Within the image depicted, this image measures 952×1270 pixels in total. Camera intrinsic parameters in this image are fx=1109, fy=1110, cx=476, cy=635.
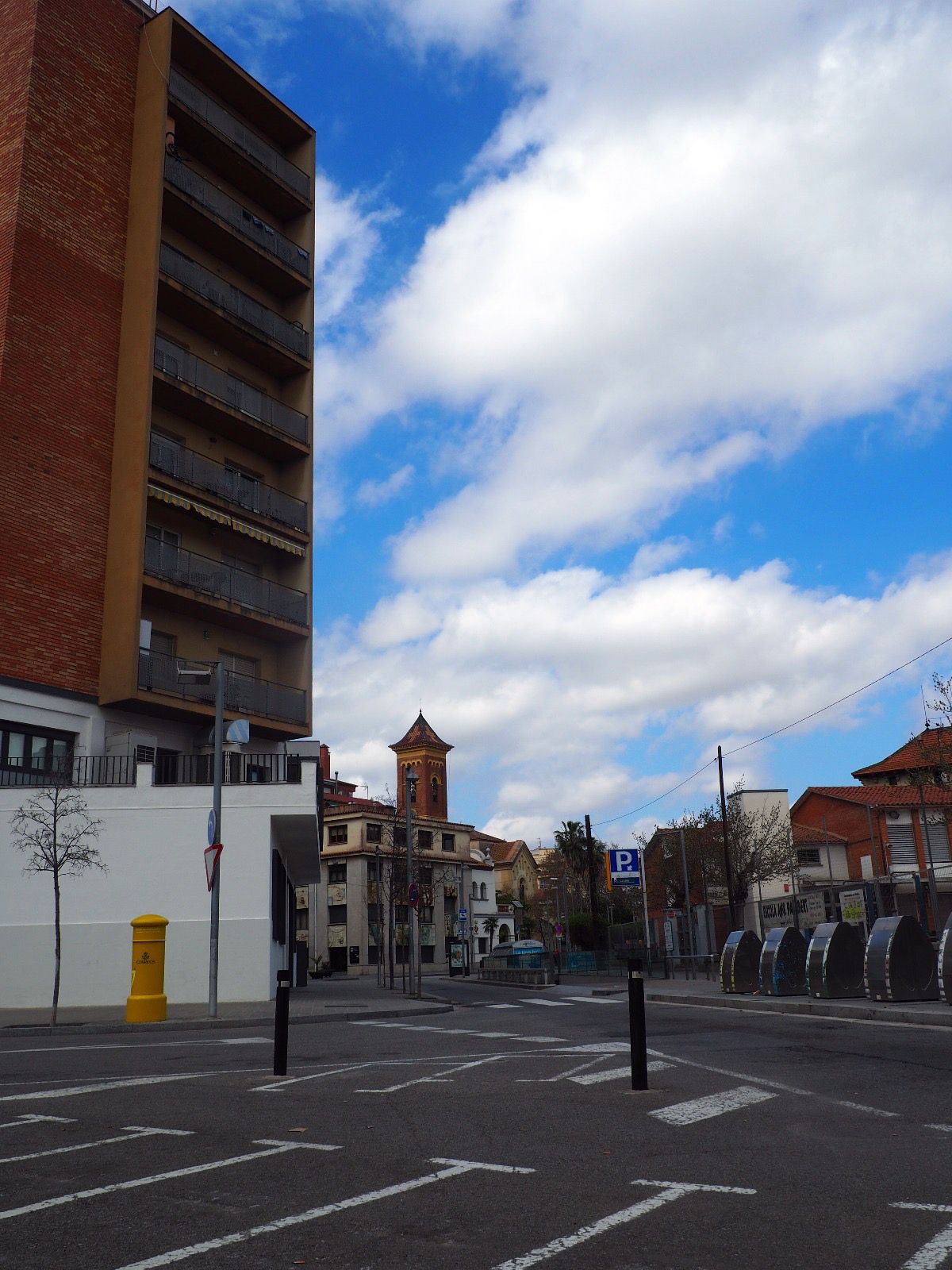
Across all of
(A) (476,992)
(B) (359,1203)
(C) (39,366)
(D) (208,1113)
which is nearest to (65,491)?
(C) (39,366)

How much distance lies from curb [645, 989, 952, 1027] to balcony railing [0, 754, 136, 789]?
13.3m

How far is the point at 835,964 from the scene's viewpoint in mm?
18297

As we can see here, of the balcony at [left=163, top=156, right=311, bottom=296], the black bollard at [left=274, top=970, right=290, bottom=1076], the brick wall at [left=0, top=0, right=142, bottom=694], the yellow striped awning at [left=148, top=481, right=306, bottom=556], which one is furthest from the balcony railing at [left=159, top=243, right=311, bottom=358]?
the black bollard at [left=274, top=970, right=290, bottom=1076]

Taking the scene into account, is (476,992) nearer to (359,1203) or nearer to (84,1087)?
(84,1087)

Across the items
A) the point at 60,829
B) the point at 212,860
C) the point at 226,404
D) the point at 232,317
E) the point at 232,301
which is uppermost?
the point at 232,301

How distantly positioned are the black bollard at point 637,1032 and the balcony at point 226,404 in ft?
84.1

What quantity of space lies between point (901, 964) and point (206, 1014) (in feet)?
39.2

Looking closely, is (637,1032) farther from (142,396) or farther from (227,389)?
(227,389)

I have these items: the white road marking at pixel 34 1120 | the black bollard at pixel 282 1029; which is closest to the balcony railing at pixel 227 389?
the black bollard at pixel 282 1029

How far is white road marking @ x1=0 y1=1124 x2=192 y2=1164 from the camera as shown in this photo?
6012 millimetres

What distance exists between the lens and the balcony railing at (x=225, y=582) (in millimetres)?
29219

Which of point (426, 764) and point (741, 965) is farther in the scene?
point (426, 764)

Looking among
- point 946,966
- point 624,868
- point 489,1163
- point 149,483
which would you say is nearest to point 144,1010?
point 946,966

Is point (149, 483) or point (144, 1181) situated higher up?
point (149, 483)
